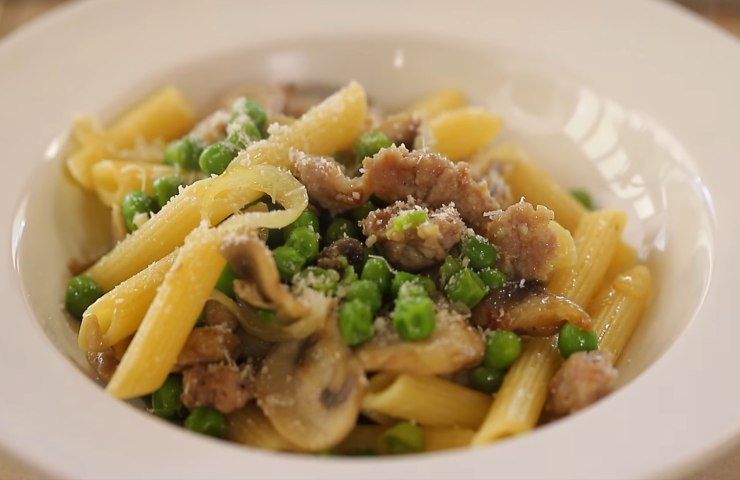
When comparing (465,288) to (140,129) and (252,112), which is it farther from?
(140,129)

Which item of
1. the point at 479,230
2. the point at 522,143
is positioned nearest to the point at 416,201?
the point at 479,230

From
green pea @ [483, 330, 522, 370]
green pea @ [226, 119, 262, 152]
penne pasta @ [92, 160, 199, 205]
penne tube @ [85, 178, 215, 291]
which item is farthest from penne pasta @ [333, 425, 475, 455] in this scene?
penne pasta @ [92, 160, 199, 205]

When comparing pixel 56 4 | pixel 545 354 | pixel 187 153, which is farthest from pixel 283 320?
pixel 56 4

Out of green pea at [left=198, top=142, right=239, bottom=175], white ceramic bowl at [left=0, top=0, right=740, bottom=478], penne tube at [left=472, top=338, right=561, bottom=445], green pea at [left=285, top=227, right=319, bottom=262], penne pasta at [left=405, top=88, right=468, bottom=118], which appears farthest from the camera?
penne pasta at [left=405, top=88, right=468, bottom=118]

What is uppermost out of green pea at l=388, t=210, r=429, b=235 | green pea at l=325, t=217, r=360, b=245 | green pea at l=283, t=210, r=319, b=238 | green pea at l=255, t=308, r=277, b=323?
green pea at l=388, t=210, r=429, b=235

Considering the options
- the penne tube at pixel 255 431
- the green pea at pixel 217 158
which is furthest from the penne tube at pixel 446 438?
the green pea at pixel 217 158

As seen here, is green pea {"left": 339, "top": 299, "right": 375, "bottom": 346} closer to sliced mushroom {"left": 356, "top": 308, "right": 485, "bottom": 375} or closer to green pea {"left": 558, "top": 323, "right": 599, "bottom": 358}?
sliced mushroom {"left": 356, "top": 308, "right": 485, "bottom": 375}
